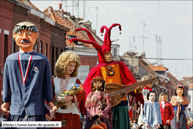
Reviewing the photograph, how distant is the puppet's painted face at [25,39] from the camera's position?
8953 millimetres

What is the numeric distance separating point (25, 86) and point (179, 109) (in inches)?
403

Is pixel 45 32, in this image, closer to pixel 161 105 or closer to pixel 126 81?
pixel 161 105

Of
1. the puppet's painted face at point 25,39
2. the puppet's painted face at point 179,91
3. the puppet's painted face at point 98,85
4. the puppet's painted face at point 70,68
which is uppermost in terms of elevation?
the puppet's painted face at point 25,39

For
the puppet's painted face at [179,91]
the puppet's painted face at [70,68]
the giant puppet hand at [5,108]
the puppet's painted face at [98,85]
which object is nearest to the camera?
the giant puppet hand at [5,108]

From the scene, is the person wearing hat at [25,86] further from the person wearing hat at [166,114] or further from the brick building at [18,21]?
the brick building at [18,21]

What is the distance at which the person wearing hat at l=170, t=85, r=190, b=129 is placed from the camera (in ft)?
58.9

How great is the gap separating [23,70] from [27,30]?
0.70 metres

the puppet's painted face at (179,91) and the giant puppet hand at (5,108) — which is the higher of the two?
the giant puppet hand at (5,108)

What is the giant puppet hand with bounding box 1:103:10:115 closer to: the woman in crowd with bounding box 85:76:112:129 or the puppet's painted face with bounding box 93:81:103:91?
the woman in crowd with bounding box 85:76:112:129

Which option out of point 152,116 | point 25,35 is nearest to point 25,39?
point 25,35

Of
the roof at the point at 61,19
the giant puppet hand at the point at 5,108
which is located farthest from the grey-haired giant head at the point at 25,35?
the roof at the point at 61,19

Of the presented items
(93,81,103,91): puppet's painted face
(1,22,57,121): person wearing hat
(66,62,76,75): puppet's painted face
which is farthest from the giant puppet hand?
(93,81,103,91): puppet's painted face

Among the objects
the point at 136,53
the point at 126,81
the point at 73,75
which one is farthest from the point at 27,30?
the point at 136,53

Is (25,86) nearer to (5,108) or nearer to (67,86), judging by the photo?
(5,108)
